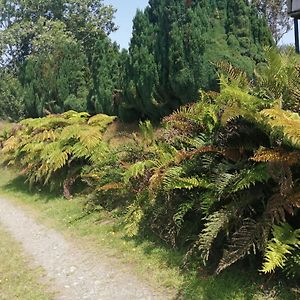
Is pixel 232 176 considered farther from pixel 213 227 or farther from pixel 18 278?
pixel 18 278

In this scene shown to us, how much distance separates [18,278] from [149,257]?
1475 millimetres

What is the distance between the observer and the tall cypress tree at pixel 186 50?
8.44 m

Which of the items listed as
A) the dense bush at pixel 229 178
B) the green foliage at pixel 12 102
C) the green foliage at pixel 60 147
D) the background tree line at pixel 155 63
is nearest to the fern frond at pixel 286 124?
the dense bush at pixel 229 178

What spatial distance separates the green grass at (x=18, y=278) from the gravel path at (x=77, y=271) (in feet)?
0.45

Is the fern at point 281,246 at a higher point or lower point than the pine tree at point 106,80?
lower

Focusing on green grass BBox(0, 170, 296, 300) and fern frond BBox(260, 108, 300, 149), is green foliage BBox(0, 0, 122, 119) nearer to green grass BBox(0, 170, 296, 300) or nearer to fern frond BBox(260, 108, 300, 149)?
green grass BBox(0, 170, 296, 300)

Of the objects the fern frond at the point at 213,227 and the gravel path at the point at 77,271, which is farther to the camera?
the gravel path at the point at 77,271

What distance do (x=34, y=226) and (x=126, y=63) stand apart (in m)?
4.73

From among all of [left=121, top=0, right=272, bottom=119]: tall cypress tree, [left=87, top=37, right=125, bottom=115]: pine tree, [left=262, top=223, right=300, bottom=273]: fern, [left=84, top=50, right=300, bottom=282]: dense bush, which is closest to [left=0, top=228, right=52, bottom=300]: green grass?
[left=84, top=50, right=300, bottom=282]: dense bush

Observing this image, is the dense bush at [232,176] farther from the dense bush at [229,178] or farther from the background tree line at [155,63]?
the background tree line at [155,63]

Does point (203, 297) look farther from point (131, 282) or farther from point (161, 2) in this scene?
point (161, 2)

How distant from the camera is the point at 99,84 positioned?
11594 mm

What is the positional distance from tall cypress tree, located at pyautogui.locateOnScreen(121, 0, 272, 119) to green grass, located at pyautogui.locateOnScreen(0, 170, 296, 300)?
2855 millimetres

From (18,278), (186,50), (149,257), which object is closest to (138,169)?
(149,257)
